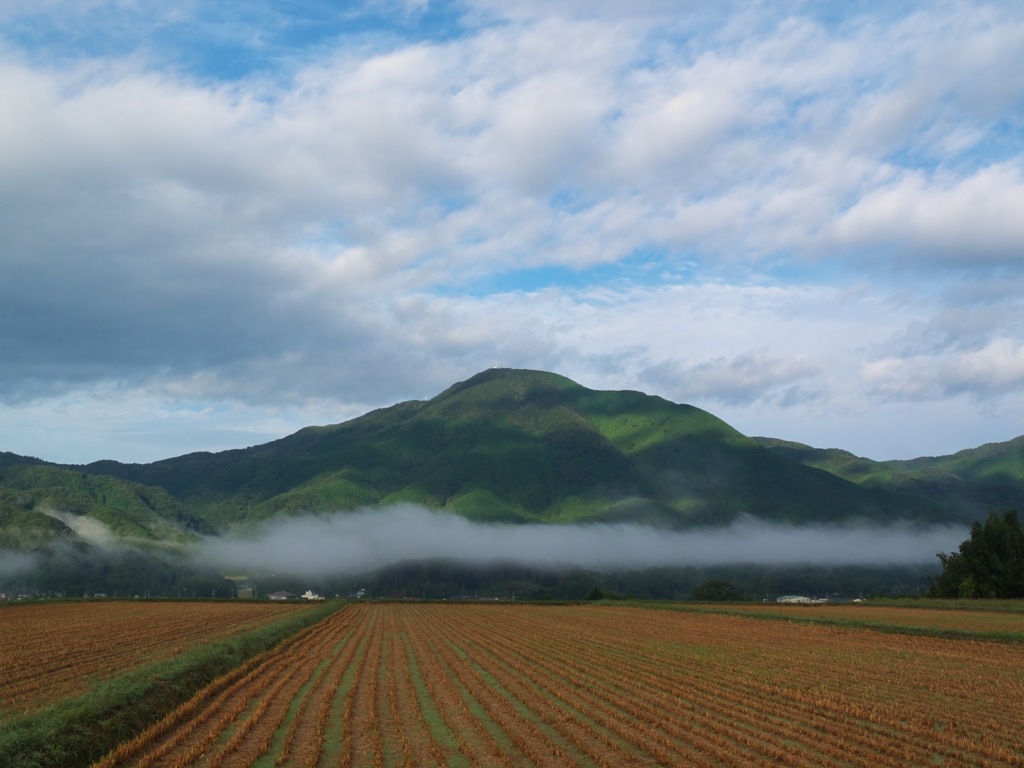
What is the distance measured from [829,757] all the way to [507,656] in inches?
814

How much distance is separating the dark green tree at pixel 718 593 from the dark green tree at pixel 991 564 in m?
46.9

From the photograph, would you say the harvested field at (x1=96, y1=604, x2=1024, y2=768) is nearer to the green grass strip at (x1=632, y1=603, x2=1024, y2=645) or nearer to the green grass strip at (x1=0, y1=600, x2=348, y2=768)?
the green grass strip at (x1=0, y1=600, x2=348, y2=768)

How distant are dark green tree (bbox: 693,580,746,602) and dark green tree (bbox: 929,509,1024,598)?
46.9 metres

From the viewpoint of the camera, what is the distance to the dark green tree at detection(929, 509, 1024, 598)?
3388 inches

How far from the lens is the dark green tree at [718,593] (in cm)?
13690

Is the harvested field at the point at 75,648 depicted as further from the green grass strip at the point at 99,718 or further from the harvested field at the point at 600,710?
the harvested field at the point at 600,710

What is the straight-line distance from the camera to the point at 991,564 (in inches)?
3489

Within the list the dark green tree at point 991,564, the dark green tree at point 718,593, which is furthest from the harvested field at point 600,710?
the dark green tree at point 718,593

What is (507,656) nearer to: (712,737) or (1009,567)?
(712,737)

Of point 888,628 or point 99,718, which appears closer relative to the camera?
point 99,718

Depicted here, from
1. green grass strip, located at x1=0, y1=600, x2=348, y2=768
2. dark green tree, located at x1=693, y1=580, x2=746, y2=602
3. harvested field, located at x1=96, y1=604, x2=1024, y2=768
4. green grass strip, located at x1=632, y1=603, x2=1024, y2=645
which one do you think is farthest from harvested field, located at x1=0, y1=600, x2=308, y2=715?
dark green tree, located at x1=693, y1=580, x2=746, y2=602

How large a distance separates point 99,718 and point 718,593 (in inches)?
5398

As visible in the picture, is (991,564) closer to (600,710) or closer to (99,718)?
(600,710)

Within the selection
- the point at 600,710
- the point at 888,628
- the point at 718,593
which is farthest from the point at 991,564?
the point at 600,710
